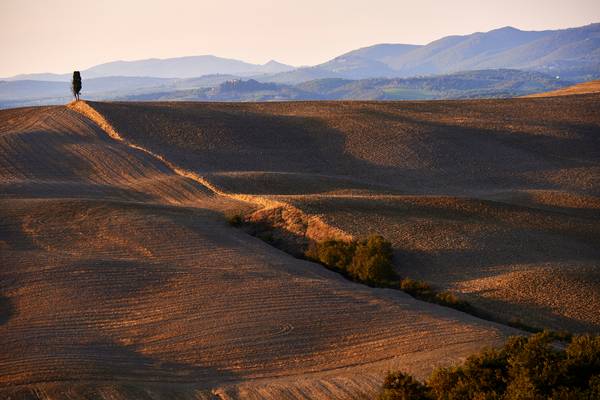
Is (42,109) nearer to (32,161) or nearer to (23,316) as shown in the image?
(32,161)

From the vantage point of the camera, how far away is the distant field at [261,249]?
17.6 metres

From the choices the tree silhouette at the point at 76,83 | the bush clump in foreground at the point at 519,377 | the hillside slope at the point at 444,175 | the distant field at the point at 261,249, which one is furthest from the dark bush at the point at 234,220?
the tree silhouette at the point at 76,83

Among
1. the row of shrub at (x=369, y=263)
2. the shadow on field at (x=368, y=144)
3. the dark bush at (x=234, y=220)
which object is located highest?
the shadow on field at (x=368, y=144)

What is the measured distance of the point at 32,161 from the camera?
45.7m

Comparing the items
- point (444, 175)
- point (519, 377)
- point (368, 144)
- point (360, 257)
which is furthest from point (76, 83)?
point (519, 377)

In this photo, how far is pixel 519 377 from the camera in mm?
12836

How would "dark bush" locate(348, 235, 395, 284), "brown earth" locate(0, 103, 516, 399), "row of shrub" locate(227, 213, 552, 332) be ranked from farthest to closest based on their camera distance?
"dark bush" locate(348, 235, 395, 284)
"row of shrub" locate(227, 213, 552, 332)
"brown earth" locate(0, 103, 516, 399)

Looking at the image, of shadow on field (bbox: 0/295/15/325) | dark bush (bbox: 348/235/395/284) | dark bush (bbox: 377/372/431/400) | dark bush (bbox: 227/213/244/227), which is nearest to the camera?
dark bush (bbox: 377/372/431/400)

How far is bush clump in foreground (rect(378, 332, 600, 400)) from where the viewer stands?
12.5 m

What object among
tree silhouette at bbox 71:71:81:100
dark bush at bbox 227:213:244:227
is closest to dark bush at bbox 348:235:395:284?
dark bush at bbox 227:213:244:227

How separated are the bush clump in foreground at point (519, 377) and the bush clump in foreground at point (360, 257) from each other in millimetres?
10724

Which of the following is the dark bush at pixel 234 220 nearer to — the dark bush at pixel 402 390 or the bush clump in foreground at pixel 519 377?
the bush clump in foreground at pixel 519 377

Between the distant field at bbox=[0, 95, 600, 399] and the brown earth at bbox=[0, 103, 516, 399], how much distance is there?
0.23 feet

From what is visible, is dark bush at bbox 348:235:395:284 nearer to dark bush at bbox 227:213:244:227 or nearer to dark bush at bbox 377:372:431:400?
dark bush at bbox 227:213:244:227
